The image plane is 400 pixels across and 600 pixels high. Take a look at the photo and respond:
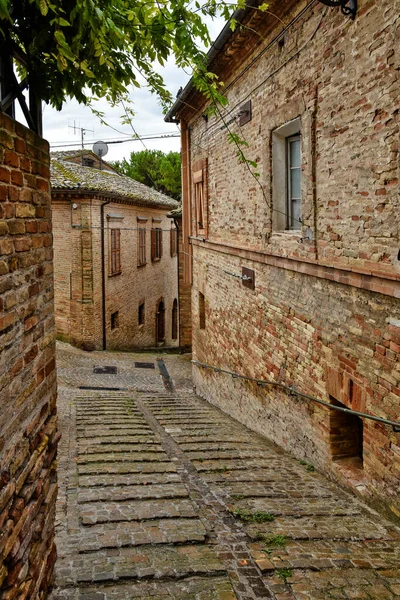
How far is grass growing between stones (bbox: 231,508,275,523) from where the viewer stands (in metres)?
4.68

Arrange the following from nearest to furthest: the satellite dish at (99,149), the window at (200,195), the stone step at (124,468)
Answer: the stone step at (124,468)
the window at (200,195)
the satellite dish at (99,149)

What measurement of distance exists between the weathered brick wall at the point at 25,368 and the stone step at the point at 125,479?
5.90 ft

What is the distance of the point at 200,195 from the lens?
506 inches

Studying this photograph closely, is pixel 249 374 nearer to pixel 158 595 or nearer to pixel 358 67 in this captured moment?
pixel 358 67

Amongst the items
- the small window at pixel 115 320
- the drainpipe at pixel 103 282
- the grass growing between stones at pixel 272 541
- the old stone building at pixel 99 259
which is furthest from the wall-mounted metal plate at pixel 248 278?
the small window at pixel 115 320

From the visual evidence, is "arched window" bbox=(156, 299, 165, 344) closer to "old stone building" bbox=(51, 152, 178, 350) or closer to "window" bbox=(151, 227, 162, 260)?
"old stone building" bbox=(51, 152, 178, 350)

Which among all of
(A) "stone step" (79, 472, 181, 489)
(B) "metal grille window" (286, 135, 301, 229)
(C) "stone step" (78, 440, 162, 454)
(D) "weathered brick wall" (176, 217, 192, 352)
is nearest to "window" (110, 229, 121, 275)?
(D) "weathered brick wall" (176, 217, 192, 352)

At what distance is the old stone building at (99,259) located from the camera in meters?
17.6

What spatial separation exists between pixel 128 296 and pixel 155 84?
18.1m

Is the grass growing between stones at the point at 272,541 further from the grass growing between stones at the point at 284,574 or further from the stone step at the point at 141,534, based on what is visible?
the stone step at the point at 141,534

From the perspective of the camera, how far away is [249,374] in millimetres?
9211

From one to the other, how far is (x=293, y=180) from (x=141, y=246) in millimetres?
16275

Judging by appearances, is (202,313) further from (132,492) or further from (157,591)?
(157,591)

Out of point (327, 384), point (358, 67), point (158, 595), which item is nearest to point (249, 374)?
point (327, 384)
